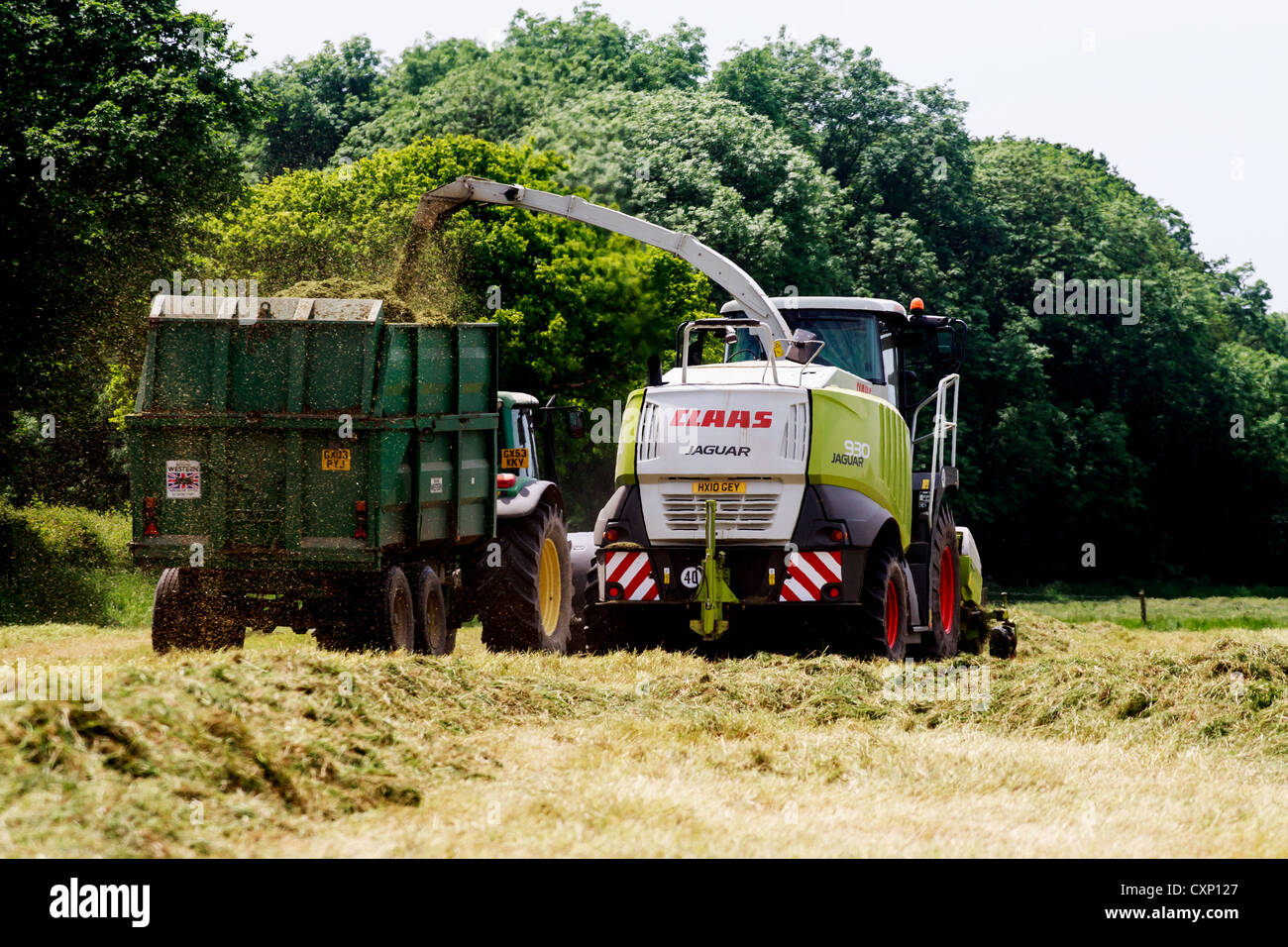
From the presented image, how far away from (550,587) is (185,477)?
427 centimetres

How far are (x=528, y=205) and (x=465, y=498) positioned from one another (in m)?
5.44

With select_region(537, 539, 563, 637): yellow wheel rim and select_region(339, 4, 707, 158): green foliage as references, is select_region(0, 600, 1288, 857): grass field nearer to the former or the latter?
select_region(537, 539, 563, 637): yellow wheel rim

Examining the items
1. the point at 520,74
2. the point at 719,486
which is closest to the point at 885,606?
the point at 719,486

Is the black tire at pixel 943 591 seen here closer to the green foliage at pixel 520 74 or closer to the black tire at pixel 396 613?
the black tire at pixel 396 613

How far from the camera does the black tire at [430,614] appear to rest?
42.6ft

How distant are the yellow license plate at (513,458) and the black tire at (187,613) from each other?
11.5 ft

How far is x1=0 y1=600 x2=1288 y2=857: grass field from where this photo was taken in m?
6.39

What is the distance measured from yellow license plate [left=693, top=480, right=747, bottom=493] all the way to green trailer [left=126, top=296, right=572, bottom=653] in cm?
219

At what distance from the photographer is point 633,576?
13078 mm

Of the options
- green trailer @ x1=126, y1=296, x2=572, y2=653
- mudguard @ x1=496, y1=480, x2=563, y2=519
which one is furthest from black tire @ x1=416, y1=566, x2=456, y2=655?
mudguard @ x1=496, y1=480, x2=563, y2=519

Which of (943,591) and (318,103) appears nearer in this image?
(943,591)

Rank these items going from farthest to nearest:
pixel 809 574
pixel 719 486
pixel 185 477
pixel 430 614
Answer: pixel 430 614 < pixel 719 486 < pixel 809 574 < pixel 185 477

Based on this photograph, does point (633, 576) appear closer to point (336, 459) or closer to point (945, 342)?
point (336, 459)
